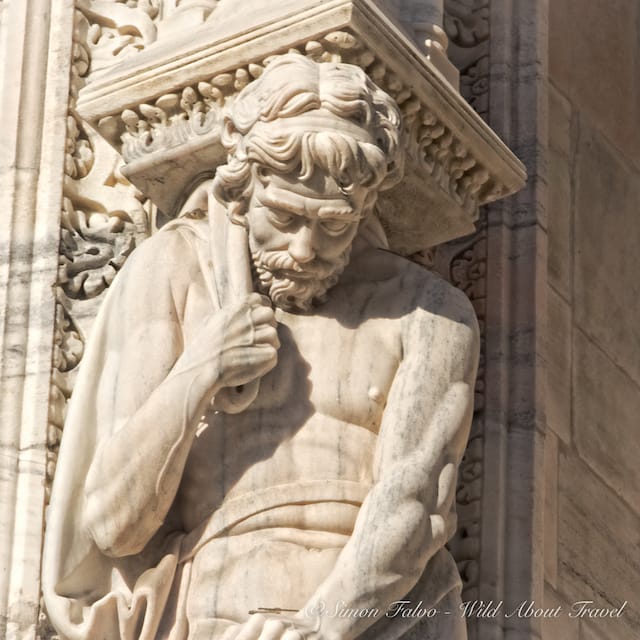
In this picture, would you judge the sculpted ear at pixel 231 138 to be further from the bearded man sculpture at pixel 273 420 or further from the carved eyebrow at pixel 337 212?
the carved eyebrow at pixel 337 212

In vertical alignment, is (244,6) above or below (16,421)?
above

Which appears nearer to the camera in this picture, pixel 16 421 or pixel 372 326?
pixel 372 326

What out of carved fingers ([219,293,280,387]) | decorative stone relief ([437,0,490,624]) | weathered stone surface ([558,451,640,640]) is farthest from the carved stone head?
weathered stone surface ([558,451,640,640])

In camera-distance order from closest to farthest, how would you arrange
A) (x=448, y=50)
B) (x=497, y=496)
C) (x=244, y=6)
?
(x=244, y=6) < (x=497, y=496) < (x=448, y=50)

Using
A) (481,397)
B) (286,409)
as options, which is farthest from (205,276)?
(481,397)

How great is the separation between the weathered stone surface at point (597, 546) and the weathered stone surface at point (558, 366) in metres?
0.08

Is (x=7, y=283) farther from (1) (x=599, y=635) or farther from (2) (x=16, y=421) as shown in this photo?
(1) (x=599, y=635)

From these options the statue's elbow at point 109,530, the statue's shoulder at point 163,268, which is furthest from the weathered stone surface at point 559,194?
the statue's elbow at point 109,530

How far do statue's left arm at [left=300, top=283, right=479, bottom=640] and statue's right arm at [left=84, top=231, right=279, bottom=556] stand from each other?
0.31 metres

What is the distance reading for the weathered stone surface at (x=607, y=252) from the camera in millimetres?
6980

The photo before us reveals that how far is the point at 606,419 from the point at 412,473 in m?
1.38

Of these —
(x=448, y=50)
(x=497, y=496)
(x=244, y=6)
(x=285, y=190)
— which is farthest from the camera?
(x=448, y=50)

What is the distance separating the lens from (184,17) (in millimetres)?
6148

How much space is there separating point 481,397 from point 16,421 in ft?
3.53
